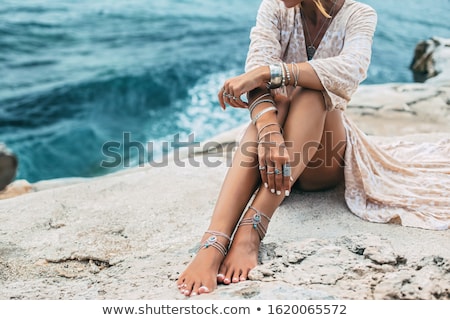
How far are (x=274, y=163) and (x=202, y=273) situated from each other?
0.39 metres

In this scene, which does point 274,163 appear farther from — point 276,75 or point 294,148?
point 276,75

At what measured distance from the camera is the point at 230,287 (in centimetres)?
132

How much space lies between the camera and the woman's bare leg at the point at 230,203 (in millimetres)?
1344

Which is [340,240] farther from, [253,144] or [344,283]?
[253,144]

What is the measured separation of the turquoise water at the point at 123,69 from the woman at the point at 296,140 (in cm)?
299

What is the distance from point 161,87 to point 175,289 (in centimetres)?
482

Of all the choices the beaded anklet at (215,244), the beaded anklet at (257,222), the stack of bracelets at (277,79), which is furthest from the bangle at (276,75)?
the beaded anklet at (215,244)

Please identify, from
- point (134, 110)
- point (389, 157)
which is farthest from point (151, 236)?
point (134, 110)

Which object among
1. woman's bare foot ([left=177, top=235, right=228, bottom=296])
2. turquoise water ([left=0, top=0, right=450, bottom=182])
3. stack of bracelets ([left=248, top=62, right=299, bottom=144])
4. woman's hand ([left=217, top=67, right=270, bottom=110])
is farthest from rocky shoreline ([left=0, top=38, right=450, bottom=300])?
turquoise water ([left=0, top=0, right=450, bottom=182])

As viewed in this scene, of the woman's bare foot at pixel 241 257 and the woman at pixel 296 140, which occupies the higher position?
the woman at pixel 296 140

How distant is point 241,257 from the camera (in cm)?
140

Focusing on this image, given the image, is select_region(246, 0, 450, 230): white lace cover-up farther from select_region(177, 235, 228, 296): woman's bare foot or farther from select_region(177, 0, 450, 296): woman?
select_region(177, 235, 228, 296): woman's bare foot

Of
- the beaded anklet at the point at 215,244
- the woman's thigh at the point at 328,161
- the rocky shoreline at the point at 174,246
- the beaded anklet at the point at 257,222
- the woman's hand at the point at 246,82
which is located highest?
the woman's hand at the point at 246,82

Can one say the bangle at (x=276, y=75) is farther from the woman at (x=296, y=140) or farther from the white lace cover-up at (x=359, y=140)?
A: the white lace cover-up at (x=359, y=140)
